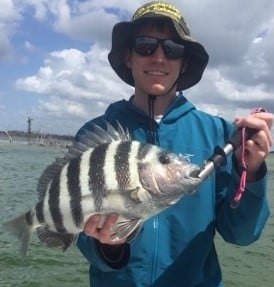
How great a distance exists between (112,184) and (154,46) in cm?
142

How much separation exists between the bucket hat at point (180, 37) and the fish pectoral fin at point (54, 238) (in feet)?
5.91

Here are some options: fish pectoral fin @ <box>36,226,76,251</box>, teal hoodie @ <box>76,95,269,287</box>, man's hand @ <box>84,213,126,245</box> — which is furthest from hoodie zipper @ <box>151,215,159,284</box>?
fish pectoral fin @ <box>36,226,76,251</box>

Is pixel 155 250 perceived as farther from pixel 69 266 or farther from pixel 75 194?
pixel 69 266

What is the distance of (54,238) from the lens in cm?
328

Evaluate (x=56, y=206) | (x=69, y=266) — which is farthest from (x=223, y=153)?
(x=69, y=266)

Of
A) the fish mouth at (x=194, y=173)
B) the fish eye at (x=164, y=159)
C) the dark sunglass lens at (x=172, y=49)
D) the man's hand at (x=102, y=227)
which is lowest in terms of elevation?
the man's hand at (x=102, y=227)

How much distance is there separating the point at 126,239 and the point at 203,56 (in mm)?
1909

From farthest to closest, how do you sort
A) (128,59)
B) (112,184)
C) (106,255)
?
(128,59)
(106,255)
(112,184)

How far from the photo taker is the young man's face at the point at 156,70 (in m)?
3.91

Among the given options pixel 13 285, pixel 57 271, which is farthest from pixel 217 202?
pixel 57 271

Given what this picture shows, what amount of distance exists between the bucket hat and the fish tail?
176cm

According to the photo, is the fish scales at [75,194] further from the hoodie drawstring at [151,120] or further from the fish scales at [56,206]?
the hoodie drawstring at [151,120]

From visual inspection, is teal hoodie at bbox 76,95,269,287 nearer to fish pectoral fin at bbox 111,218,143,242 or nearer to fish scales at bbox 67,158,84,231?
fish pectoral fin at bbox 111,218,143,242

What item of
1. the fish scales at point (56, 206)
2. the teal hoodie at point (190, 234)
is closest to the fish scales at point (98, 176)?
the fish scales at point (56, 206)
